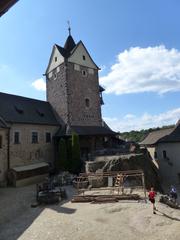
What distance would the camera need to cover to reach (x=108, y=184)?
1689cm

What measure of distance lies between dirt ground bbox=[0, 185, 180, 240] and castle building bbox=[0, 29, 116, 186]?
897 cm

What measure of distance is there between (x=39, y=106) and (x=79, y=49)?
8.90m

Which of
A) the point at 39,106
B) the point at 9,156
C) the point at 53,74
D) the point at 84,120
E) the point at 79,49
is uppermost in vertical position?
the point at 79,49

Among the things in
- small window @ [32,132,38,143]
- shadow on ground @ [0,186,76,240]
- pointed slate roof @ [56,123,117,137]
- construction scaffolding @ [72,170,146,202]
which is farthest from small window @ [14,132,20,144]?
construction scaffolding @ [72,170,146,202]

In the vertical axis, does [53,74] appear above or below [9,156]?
above

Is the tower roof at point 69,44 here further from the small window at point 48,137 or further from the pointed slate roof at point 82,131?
the small window at point 48,137

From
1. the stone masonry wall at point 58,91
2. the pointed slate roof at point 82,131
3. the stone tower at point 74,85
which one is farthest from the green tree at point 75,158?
the stone masonry wall at point 58,91

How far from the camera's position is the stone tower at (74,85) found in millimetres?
26750

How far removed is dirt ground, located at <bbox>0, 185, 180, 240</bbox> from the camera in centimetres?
873

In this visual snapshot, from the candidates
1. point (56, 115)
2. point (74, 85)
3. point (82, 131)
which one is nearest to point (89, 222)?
point (82, 131)

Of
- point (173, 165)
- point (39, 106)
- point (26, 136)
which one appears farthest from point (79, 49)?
point (173, 165)

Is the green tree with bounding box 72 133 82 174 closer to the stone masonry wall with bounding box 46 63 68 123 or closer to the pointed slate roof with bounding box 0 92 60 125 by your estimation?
the stone masonry wall with bounding box 46 63 68 123

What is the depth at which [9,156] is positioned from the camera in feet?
69.2

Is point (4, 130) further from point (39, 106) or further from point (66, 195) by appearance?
point (66, 195)
